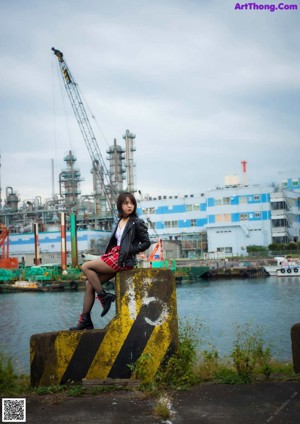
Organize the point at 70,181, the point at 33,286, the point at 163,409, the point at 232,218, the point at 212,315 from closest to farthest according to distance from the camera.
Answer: the point at 163,409
the point at 212,315
the point at 33,286
the point at 232,218
the point at 70,181

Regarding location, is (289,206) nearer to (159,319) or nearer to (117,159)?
(117,159)

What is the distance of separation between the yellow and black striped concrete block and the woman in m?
0.18

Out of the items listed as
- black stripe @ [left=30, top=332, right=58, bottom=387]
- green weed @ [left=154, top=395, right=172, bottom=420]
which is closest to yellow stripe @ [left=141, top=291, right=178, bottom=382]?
green weed @ [left=154, top=395, right=172, bottom=420]

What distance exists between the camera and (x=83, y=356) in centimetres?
427

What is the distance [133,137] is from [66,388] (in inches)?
3139

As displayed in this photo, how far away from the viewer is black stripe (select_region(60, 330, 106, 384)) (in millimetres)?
4273

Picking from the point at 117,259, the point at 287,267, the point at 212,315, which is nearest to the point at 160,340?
the point at 117,259

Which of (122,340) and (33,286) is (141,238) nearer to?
(122,340)

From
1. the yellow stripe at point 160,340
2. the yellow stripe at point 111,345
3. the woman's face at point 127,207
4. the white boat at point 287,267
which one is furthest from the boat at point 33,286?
the yellow stripe at point 160,340

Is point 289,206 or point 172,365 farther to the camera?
point 289,206

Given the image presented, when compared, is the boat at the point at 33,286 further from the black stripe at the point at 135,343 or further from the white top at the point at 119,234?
the black stripe at the point at 135,343

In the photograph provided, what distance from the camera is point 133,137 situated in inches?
3258

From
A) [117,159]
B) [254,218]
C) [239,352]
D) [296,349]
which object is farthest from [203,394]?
[117,159]

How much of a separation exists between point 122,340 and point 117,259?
2.27 ft
